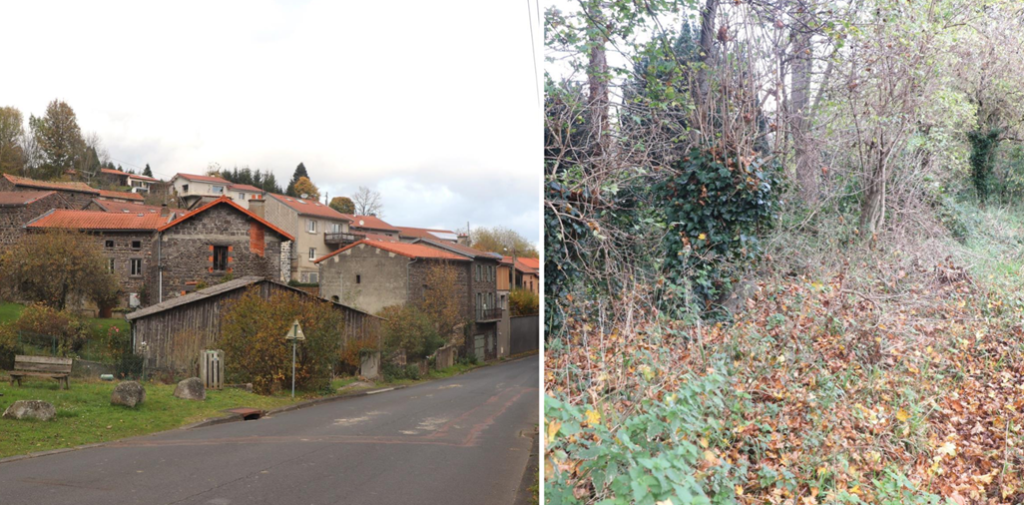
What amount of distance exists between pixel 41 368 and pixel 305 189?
99 centimetres

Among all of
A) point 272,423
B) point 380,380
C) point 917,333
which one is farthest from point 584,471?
point 917,333

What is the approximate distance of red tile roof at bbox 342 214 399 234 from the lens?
2311 millimetres

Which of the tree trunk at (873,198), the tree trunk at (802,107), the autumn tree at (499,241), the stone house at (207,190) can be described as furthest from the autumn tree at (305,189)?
the tree trunk at (873,198)

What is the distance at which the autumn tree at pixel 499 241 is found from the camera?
236 cm

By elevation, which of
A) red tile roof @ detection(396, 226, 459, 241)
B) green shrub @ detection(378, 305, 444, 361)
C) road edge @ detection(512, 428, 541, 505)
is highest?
red tile roof @ detection(396, 226, 459, 241)

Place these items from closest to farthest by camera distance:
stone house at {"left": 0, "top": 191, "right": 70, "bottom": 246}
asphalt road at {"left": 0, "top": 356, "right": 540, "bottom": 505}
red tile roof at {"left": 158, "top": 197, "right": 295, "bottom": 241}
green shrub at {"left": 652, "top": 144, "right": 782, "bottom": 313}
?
asphalt road at {"left": 0, "top": 356, "right": 540, "bottom": 505} < stone house at {"left": 0, "top": 191, "right": 70, "bottom": 246} < red tile roof at {"left": 158, "top": 197, "right": 295, "bottom": 241} < green shrub at {"left": 652, "top": 144, "right": 782, "bottom": 313}

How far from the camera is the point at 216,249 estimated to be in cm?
220

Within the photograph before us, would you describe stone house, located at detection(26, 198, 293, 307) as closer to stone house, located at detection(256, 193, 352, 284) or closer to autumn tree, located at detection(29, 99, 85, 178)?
stone house, located at detection(256, 193, 352, 284)

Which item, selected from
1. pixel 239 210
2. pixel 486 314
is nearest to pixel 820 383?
pixel 486 314

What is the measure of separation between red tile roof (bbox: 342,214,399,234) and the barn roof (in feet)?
0.98

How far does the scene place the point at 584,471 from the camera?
6.93 ft

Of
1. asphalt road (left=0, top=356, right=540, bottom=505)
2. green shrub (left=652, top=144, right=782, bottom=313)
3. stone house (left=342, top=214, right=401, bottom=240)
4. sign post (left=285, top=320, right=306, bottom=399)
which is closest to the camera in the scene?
asphalt road (left=0, top=356, right=540, bottom=505)

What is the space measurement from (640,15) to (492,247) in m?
1.08

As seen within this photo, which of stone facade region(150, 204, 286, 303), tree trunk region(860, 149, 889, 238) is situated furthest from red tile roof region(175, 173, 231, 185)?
tree trunk region(860, 149, 889, 238)
